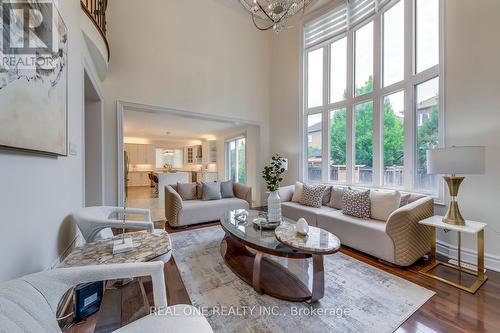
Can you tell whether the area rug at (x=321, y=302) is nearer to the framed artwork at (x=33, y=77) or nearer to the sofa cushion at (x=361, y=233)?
the sofa cushion at (x=361, y=233)

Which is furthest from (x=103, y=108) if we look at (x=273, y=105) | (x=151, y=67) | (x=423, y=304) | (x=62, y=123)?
(x=423, y=304)

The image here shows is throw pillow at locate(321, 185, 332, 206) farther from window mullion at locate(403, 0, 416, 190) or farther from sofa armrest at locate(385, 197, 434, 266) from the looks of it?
sofa armrest at locate(385, 197, 434, 266)

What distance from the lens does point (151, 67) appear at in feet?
13.8

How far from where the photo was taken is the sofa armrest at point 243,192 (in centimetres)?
467

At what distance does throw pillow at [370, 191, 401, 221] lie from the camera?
285 cm

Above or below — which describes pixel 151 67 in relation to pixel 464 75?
above

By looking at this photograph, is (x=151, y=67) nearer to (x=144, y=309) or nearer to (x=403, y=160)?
(x=144, y=309)

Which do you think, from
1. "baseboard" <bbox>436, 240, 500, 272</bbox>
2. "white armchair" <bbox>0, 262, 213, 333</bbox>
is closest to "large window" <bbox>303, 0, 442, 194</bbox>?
"baseboard" <bbox>436, 240, 500, 272</bbox>

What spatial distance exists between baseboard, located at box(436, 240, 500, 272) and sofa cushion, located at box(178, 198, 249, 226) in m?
3.16

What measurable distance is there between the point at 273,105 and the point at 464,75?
393 centimetres

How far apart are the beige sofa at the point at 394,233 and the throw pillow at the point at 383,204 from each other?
13 centimetres

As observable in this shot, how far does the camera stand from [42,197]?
131 centimetres

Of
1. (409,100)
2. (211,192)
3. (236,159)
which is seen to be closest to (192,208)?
(211,192)

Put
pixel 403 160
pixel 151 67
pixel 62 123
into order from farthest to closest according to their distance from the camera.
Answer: pixel 151 67, pixel 403 160, pixel 62 123
